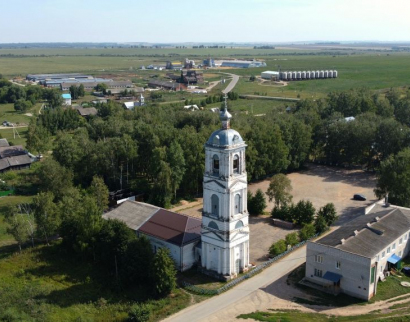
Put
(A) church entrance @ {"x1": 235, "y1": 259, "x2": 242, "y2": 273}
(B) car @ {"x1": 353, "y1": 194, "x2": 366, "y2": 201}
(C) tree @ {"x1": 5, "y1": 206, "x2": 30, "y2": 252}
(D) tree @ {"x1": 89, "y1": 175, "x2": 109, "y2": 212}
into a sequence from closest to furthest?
(A) church entrance @ {"x1": 235, "y1": 259, "x2": 242, "y2": 273}, (C) tree @ {"x1": 5, "y1": 206, "x2": 30, "y2": 252}, (D) tree @ {"x1": 89, "y1": 175, "x2": 109, "y2": 212}, (B) car @ {"x1": 353, "y1": 194, "x2": 366, "y2": 201}

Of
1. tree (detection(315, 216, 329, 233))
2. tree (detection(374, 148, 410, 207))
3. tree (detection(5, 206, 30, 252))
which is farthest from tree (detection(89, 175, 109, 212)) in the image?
tree (detection(374, 148, 410, 207))

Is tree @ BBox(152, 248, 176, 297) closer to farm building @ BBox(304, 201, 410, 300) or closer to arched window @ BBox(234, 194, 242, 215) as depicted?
arched window @ BBox(234, 194, 242, 215)

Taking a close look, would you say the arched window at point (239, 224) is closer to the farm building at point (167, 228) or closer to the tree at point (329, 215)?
the farm building at point (167, 228)

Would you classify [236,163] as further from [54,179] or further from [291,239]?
[54,179]

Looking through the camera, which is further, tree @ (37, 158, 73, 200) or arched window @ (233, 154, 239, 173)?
tree @ (37, 158, 73, 200)

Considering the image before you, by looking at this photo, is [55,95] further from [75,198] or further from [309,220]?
[309,220]

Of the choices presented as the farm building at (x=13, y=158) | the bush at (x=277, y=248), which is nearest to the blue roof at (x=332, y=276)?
the bush at (x=277, y=248)
